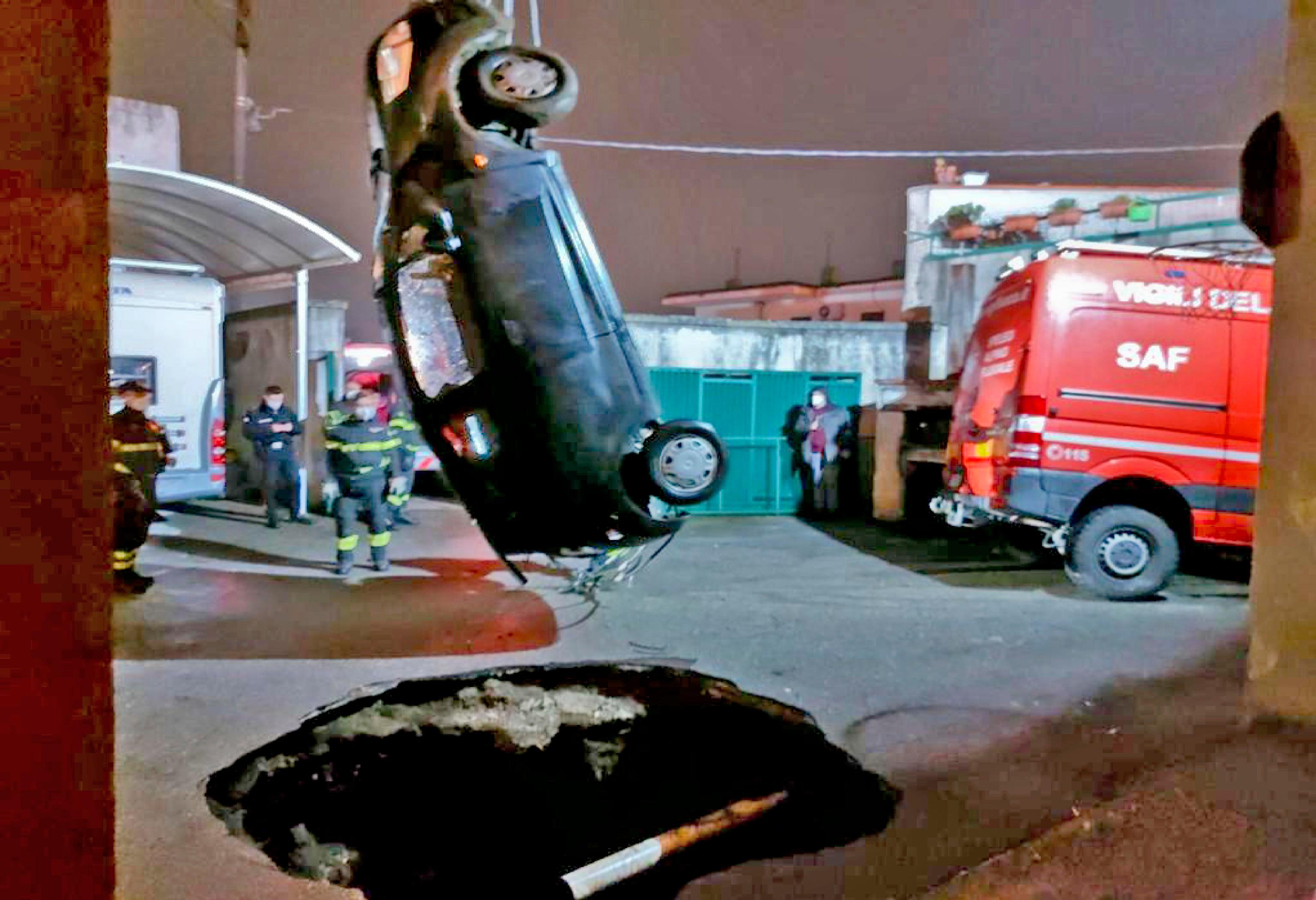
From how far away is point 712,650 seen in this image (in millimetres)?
5906

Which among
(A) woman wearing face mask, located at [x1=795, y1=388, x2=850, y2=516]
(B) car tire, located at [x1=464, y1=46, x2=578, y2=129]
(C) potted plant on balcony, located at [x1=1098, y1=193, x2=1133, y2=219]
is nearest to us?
(B) car tire, located at [x1=464, y1=46, x2=578, y2=129]

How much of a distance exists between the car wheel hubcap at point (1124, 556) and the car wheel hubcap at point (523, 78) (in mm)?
6011

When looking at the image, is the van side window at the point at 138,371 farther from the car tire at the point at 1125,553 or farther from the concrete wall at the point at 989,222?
the concrete wall at the point at 989,222

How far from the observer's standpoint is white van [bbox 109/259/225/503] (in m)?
10.4

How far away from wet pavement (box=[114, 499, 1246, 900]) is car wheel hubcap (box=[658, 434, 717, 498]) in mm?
1449

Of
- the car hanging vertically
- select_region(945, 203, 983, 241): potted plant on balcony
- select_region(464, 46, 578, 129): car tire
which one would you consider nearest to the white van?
the car hanging vertically

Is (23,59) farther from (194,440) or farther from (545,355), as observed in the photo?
(194,440)

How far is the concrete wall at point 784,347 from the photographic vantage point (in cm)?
1302

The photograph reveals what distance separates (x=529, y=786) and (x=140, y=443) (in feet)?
17.6

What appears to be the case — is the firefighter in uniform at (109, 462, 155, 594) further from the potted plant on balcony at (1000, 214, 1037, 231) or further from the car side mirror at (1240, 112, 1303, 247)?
the potted plant on balcony at (1000, 214, 1037, 231)

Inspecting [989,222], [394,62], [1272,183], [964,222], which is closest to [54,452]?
[394,62]

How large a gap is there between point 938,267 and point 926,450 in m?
5.96

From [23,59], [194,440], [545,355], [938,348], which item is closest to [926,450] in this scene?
[938,348]

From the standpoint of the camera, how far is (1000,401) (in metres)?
7.90
